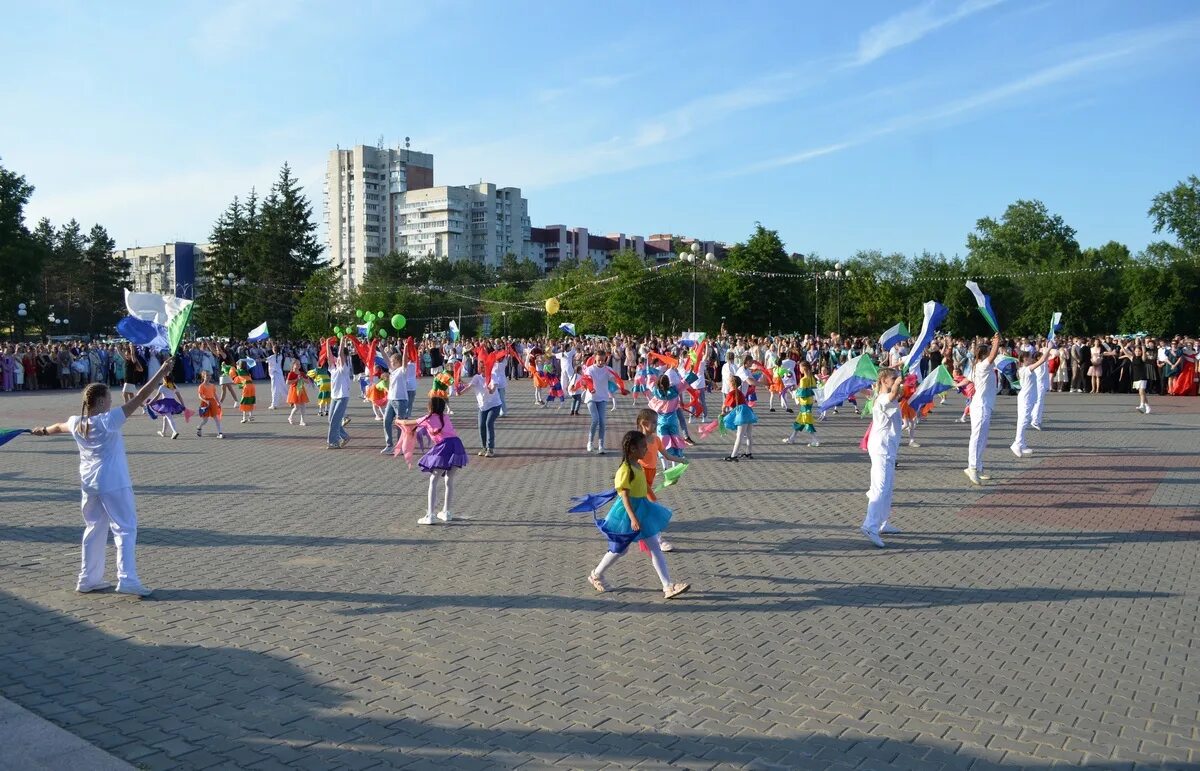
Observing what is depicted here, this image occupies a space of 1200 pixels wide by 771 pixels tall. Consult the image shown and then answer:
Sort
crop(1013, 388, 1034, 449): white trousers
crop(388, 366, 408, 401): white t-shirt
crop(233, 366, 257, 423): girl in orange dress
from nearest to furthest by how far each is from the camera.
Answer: crop(388, 366, 408, 401): white t-shirt, crop(1013, 388, 1034, 449): white trousers, crop(233, 366, 257, 423): girl in orange dress

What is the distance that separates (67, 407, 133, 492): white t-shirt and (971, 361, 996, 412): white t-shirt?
10.9 m

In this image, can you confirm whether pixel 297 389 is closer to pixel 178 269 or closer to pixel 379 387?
pixel 379 387

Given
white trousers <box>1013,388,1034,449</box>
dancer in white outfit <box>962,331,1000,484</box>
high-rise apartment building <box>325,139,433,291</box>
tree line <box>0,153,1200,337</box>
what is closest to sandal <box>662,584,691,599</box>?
dancer in white outfit <box>962,331,1000,484</box>

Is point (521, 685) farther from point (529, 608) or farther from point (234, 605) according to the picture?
point (234, 605)

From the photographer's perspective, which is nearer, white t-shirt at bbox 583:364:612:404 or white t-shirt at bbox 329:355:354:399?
white t-shirt at bbox 583:364:612:404

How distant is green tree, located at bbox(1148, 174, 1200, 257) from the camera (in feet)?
223

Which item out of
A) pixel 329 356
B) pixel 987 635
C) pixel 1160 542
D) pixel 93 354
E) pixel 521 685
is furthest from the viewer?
pixel 93 354

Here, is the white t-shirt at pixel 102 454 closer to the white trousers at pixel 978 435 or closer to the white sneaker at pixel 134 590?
the white sneaker at pixel 134 590

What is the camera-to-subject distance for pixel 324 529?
1014 centimetres

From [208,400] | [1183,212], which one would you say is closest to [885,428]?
[208,400]

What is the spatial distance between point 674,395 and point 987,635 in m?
6.89

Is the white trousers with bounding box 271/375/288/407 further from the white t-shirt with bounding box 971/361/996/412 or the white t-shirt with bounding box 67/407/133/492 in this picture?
the white t-shirt with bounding box 971/361/996/412

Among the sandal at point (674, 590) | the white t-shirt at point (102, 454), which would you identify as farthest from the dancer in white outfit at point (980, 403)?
the white t-shirt at point (102, 454)

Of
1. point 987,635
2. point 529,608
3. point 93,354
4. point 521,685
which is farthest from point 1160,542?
point 93,354
